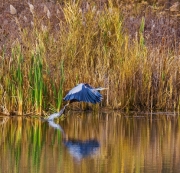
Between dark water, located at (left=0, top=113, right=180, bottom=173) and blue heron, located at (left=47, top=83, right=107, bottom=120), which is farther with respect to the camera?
blue heron, located at (left=47, top=83, right=107, bottom=120)

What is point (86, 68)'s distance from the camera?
11.6 metres

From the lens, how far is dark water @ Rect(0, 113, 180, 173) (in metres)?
6.50

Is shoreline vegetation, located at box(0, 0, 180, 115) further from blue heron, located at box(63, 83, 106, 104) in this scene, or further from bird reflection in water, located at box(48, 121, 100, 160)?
bird reflection in water, located at box(48, 121, 100, 160)

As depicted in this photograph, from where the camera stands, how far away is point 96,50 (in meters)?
12.1

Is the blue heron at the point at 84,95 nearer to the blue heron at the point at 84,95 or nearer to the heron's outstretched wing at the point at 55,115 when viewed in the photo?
the blue heron at the point at 84,95

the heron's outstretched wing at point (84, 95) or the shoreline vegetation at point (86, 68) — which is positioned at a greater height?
the shoreline vegetation at point (86, 68)

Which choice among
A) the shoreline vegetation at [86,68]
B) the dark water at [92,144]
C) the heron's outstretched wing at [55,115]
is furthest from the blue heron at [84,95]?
the shoreline vegetation at [86,68]

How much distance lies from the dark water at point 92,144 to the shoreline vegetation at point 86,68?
1.39 feet

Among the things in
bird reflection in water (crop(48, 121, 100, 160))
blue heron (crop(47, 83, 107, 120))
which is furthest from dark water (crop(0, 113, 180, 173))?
blue heron (crop(47, 83, 107, 120))

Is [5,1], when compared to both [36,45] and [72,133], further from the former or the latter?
[72,133]

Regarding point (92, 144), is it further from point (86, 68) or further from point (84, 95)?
point (86, 68)

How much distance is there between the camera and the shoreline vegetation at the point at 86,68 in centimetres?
1075

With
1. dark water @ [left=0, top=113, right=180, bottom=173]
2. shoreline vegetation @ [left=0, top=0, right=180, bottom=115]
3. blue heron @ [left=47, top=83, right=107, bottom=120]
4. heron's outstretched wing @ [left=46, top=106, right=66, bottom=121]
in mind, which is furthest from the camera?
shoreline vegetation @ [left=0, top=0, right=180, bottom=115]

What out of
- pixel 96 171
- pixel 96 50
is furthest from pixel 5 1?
pixel 96 171
